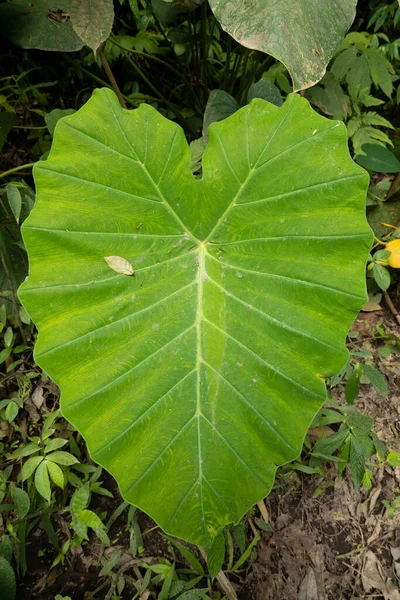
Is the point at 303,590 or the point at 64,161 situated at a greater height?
the point at 64,161

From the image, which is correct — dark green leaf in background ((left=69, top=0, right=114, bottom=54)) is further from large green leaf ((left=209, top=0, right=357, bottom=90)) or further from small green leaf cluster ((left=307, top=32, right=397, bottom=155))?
small green leaf cluster ((left=307, top=32, right=397, bottom=155))

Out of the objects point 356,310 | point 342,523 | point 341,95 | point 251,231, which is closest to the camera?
point 356,310

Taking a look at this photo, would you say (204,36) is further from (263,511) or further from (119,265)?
(263,511)

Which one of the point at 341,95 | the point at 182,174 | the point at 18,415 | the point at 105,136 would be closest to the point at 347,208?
the point at 182,174

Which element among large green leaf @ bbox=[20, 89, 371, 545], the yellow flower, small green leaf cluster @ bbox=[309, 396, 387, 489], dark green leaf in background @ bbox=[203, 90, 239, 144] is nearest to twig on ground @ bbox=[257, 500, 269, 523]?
small green leaf cluster @ bbox=[309, 396, 387, 489]

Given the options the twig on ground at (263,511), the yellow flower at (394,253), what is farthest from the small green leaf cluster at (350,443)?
the yellow flower at (394,253)

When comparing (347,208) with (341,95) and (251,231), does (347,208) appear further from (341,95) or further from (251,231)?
(341,95)

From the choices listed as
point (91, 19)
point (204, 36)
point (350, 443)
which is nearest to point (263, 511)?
point (350, 443)
